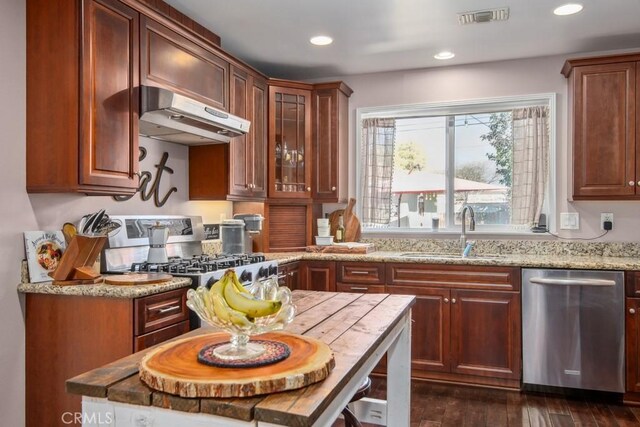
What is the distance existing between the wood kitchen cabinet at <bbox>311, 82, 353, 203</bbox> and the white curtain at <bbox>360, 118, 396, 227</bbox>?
31cm

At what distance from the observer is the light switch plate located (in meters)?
3.68

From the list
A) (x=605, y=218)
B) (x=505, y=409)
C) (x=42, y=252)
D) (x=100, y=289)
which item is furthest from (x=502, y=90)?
(x=42, y=252)

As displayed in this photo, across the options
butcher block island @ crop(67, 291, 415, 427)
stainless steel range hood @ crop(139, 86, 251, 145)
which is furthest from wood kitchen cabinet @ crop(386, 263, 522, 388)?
butcher block island @ crop(67, 291, 415, 427)

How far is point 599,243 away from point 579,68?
131cm

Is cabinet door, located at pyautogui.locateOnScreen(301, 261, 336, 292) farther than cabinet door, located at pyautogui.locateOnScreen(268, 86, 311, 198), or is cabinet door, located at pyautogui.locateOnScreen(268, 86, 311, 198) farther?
cabinet door, located at pyautogui.locateOnScreen(268, 86, 311, 198)

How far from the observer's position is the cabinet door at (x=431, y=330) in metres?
3.37

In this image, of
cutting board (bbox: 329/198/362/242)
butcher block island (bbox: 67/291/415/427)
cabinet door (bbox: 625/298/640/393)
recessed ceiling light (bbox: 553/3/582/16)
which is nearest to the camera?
butcher block island (bbox: 67/291/415/427)

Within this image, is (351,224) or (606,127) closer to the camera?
(606,127)

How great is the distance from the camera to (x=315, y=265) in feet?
12.2

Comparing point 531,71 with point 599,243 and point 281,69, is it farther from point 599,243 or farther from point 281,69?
point 281,69

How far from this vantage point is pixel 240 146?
139 inches

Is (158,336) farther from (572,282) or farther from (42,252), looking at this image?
(572,282)

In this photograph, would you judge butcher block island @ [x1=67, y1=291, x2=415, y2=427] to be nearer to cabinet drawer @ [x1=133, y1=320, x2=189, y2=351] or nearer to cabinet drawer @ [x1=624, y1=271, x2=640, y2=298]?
cabinet drawer @ [x1=133, y1=320, x2=189, y2=351]

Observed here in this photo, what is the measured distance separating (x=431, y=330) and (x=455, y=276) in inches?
16.8
